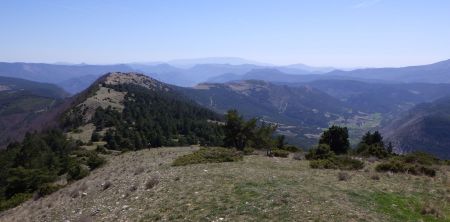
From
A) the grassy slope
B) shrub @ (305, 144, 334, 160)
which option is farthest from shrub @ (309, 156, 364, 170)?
shrub @ (305, 144, 334, 160)

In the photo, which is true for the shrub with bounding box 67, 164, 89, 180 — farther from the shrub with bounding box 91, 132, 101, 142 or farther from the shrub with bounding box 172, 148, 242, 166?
the shrub with bounding box 91, 132, 101, 142

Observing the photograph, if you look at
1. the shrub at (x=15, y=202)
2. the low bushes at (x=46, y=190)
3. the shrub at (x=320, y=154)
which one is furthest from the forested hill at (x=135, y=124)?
the shrub at (x=320, y=154)

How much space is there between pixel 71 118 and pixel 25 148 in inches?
2441

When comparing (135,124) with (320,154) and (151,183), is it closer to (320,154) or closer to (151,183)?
(320,154)

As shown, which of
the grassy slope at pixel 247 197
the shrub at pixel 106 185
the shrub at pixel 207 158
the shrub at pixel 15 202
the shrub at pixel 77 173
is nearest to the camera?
the grassy slope at pixel 247 197

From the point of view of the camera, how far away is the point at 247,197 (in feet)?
70.6

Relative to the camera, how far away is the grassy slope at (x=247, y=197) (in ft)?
62.9

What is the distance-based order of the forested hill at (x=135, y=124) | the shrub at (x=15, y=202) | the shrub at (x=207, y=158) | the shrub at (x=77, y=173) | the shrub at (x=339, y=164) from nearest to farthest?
the shrub at (x=339, y=164)
the shrub at (x=207, y=158)
the shrub at (x=15, y=202)
the shrub at (x=77, y=173)
the forested hill at (x=135, y=124)

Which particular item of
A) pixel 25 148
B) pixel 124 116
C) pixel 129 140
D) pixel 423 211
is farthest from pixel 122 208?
pixel 124 116

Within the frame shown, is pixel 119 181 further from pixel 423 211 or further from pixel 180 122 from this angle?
pixel 180 122

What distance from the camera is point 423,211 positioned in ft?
65.3

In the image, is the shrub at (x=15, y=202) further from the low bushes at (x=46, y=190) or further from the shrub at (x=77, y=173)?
the shrub at (x=77, y=173)

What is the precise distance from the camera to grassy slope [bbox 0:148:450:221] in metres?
19.2

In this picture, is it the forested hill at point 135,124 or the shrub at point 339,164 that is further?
the forested hill at point 135,124
